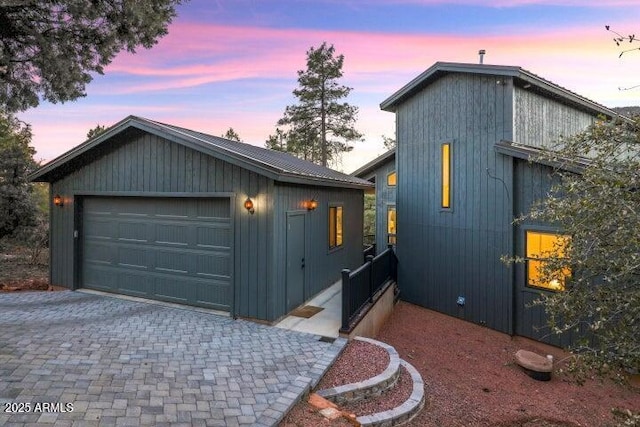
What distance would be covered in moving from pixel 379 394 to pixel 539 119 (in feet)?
26.3

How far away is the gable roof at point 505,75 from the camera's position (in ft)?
26.9

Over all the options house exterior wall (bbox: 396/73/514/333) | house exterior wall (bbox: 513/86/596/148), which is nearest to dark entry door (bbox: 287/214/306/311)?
house exterior wall (bbox: 396/73/514/333)

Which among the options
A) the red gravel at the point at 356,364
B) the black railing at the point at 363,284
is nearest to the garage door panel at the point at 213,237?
the black railing at the point at 363,284

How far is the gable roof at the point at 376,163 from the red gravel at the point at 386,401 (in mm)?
10064

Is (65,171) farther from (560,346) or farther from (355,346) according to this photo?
(560,346)

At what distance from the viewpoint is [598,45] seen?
1004 centimetres

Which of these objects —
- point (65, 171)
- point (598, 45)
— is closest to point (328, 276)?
point (65, 171)

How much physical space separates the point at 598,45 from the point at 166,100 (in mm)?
16226

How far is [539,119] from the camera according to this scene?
9.14 meters

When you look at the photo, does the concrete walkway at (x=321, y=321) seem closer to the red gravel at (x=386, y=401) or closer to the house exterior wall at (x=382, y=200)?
the red gravel at (x=386, y=401)

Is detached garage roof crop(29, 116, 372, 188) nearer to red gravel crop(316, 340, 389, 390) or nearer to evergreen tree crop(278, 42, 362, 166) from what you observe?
red gravel crop(316, 340, 389, 390)

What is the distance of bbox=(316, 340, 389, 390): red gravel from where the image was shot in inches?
190

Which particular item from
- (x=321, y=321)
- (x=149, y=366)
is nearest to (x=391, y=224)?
(x=321, y=321)

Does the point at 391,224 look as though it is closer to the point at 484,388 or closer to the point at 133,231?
the point at 484,388
